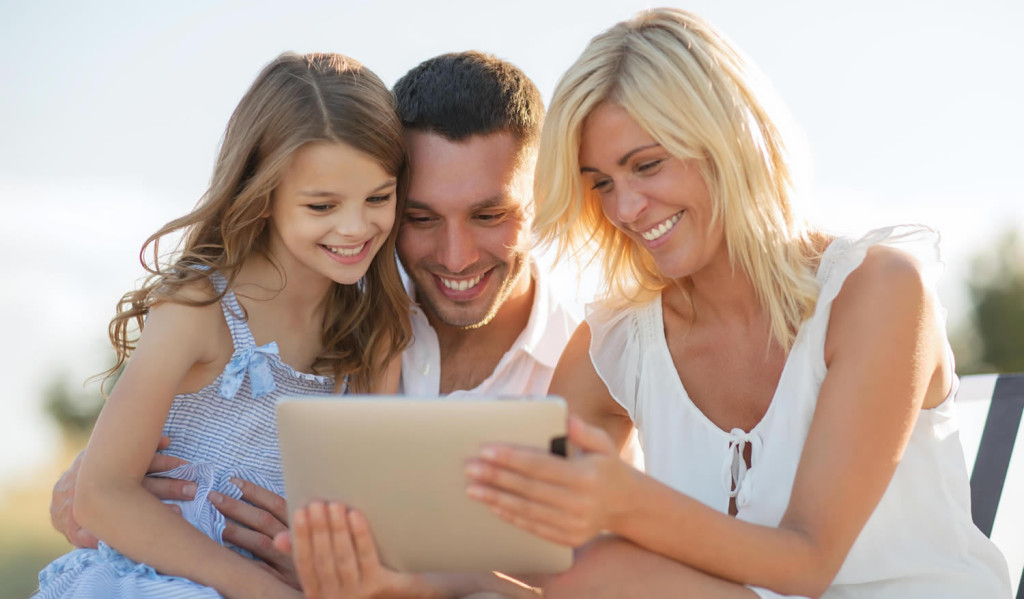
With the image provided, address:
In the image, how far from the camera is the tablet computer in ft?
6.66

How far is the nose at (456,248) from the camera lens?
359cm

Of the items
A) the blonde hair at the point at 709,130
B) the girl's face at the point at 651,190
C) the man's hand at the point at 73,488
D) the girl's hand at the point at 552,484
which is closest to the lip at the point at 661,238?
the girl's face at the point at 651,190

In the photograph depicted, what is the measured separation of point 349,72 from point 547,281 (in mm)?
1190

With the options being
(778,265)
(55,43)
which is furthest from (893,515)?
(55,43)

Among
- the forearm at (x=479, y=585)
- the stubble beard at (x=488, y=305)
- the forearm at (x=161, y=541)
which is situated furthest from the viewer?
the stubble beard at (x=488, y=305)

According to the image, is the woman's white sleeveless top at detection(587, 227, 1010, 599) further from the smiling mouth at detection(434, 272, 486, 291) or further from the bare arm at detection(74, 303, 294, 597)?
the bare arm at detection(74, 303, 294, 597)

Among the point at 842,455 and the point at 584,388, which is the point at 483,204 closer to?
the point at 584,388

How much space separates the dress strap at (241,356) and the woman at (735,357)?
950 millimetres

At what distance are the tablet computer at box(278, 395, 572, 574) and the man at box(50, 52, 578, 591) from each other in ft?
4.99

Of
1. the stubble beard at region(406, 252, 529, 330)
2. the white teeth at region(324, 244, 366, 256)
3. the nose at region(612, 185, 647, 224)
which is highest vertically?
the nose at region(612, 185, 647, 224)

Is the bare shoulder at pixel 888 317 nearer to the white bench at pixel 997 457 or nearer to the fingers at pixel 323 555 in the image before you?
the white bench at pixel 997 457

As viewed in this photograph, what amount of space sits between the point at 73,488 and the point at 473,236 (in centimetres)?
156

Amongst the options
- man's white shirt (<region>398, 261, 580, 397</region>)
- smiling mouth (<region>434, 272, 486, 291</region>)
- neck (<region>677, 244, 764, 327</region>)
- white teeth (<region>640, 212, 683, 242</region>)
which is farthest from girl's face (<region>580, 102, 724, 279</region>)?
man's white shirt (<region>398, 261, 580, 397</region>)

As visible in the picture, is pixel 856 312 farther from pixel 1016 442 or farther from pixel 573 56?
pixel 1016 442
